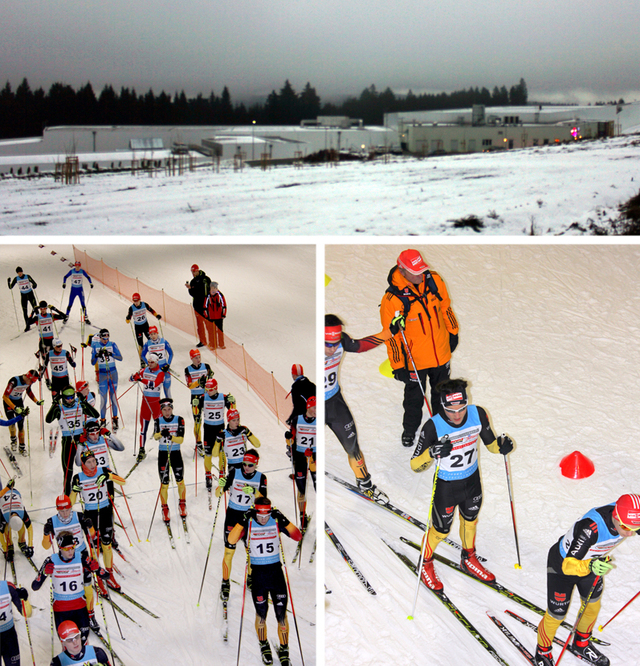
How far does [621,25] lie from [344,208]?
3035 mm

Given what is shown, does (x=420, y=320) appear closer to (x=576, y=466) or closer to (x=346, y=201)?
(x=576, y=466)

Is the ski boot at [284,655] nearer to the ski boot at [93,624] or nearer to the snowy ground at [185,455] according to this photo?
the snowy ground at [185,455]

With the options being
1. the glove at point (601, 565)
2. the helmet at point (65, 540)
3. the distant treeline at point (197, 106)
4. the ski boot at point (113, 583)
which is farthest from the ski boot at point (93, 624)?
the distant treeline at point (197, 106)

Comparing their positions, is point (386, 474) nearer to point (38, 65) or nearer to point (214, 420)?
point (214, 420)

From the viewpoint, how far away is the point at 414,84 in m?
5.97

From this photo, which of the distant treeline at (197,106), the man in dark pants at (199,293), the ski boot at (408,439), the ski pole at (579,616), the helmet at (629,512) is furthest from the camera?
the distant treeline at (197,106)

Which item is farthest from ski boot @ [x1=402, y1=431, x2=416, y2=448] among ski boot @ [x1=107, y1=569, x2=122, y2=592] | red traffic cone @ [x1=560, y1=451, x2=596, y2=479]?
ski boot @ [x1=107, y1=569, x2=122, y2=592]

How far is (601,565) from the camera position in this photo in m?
3.04

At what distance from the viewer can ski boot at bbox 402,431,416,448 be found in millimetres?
3779

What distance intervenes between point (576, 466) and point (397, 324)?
131 cm

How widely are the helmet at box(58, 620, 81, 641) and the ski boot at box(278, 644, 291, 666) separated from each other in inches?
40.9

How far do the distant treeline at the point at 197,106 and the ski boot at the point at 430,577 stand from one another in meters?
4.15

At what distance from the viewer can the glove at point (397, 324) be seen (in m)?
3.75

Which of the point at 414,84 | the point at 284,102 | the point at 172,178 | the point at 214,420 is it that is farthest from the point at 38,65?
the point at 214,420
